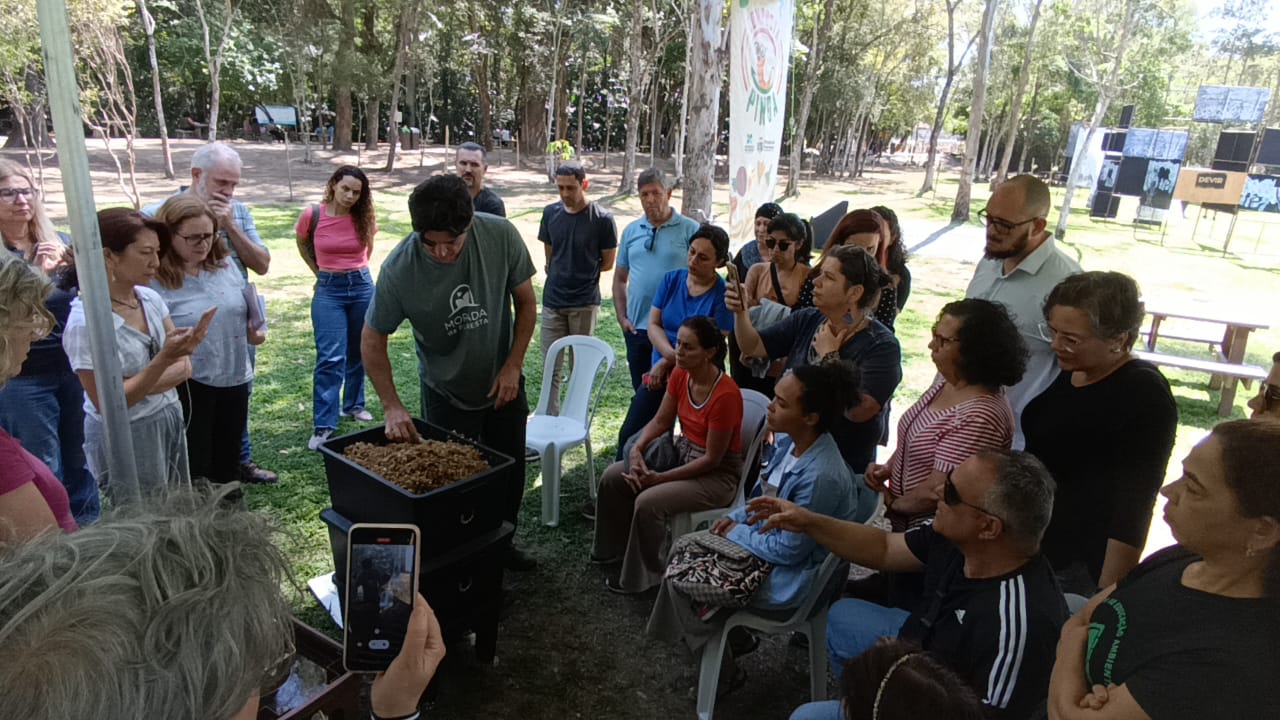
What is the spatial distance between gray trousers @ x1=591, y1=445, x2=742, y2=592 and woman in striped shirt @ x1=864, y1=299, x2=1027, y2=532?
948mm

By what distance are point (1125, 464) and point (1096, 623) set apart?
2.57 ft

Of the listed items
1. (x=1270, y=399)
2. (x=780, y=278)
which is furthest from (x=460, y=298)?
(x=1270, y=399)

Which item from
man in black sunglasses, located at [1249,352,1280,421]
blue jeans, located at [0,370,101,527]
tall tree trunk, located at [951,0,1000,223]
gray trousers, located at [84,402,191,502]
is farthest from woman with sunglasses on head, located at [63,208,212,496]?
tall tree trunk, located at [951,0,1000,223]

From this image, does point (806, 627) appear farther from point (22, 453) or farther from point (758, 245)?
point (758, 245)

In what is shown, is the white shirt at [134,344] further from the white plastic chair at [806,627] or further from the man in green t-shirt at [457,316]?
the white plastic chair at [806,627]

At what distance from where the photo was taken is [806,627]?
9.06 feet

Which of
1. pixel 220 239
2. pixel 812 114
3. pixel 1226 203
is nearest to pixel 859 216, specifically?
pixel 220 239

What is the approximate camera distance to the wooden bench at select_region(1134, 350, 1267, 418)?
6363 mm

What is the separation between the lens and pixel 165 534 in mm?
963

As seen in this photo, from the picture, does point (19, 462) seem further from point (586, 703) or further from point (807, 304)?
point (807, 304)

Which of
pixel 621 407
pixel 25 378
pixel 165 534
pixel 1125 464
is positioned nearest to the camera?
pixel 165 534

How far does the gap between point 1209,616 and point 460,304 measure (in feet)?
8.77

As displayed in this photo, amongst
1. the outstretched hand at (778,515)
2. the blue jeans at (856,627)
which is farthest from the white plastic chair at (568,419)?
the blue jeans at (856,627)

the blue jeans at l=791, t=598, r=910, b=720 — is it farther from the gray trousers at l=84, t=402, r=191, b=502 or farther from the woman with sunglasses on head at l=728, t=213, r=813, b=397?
the gray trousers at l=84, t=402, r=191, b=502
